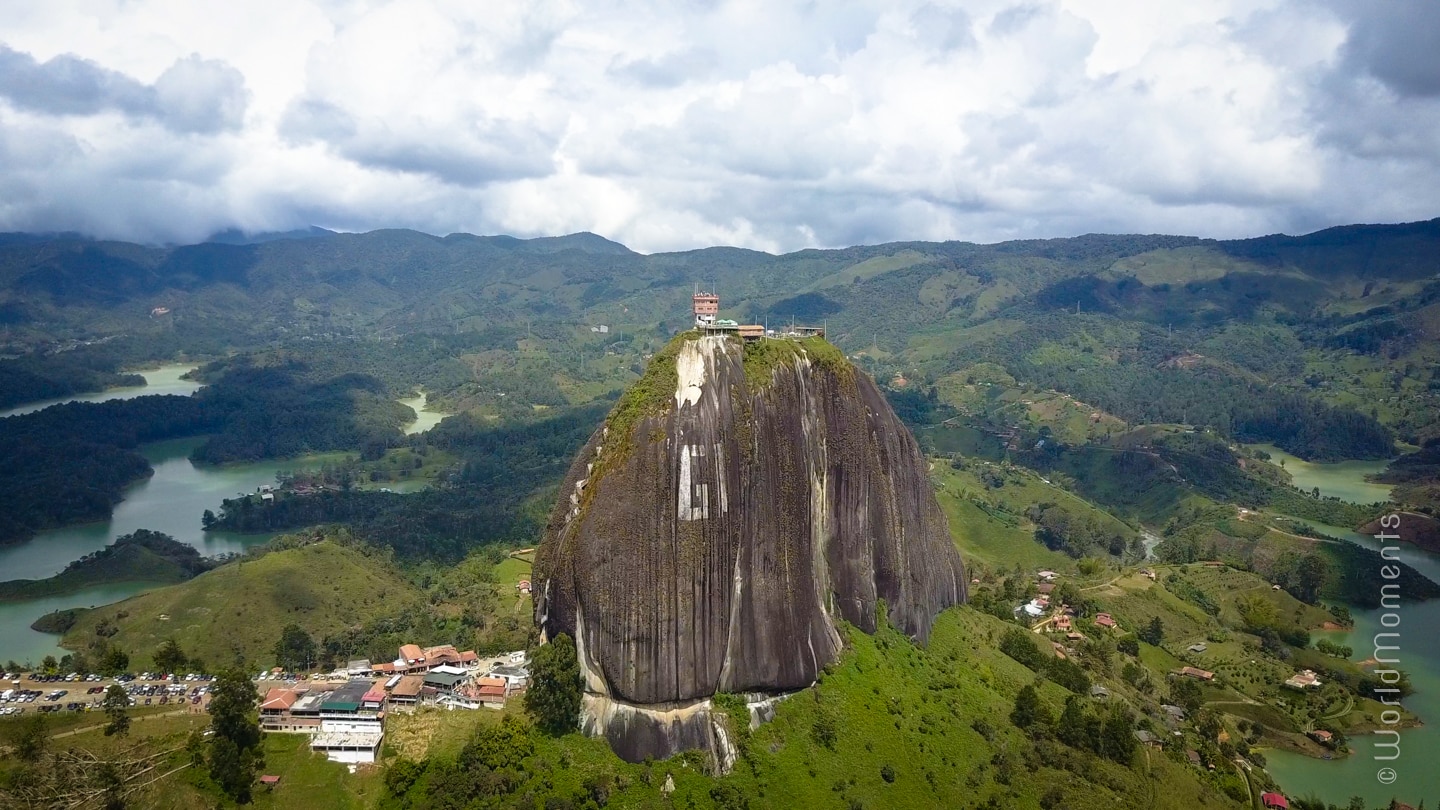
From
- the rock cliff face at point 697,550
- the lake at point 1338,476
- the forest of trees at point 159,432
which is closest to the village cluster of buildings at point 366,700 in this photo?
the rock cliff face at point 697,550

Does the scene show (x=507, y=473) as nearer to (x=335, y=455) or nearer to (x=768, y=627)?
(x=335, y=455)

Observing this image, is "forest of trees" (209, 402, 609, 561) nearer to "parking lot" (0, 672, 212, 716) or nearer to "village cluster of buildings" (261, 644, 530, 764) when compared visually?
"parking lot" (0, 672, 212, 716)

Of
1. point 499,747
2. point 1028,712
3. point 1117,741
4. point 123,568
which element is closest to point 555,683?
point 499,747

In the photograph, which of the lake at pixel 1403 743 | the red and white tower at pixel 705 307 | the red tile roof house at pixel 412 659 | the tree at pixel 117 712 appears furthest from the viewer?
the lake at pixel 1403 743

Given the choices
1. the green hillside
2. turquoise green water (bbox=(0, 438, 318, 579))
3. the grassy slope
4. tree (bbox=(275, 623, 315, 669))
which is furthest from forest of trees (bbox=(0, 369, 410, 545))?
tree (bbox=(275, 623, 315, 669))

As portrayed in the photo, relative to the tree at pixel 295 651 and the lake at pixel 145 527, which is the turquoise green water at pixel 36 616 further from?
the tree at pixel 295 651

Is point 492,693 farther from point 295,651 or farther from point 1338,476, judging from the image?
point 1338,476
